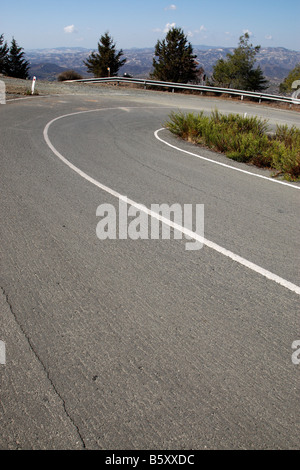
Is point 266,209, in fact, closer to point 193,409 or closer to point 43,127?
point 193,409

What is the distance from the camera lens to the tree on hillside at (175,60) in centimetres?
6469

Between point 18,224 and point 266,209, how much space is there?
4042 millimetres

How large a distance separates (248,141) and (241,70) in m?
73.4

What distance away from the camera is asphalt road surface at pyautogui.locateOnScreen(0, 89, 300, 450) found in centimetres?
247

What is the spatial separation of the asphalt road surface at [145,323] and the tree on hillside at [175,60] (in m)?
63.9

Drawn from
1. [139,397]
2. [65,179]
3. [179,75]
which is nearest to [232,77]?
[179,75]

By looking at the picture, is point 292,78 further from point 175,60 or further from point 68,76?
point 68,76

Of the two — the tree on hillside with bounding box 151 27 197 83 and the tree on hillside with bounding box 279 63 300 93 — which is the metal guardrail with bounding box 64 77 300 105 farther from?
the tree on hillside with bounding box 279 63 300 93

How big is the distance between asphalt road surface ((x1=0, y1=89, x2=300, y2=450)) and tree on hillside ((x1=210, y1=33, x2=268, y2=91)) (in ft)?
241

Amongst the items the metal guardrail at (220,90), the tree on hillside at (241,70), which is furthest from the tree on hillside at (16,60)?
the metal guardrail at (220,90)

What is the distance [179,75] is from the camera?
65.7 meters

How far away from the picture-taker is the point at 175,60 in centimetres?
6469

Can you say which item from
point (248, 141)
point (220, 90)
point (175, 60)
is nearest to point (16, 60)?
point (175, 60)

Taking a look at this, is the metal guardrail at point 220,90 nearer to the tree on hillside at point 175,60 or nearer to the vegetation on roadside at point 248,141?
the vegetation on roadside at point 248,141
